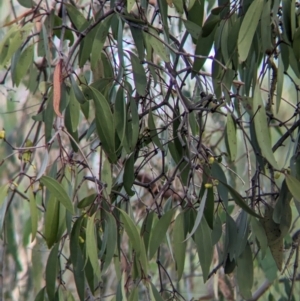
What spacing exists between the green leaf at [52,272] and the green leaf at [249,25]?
0.49 metres

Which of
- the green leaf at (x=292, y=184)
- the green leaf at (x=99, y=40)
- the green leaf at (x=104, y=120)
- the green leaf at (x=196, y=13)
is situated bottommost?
the green leaf at (x=292, y=184)

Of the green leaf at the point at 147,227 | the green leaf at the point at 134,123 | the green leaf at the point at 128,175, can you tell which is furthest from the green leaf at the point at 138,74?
the green leaf at the point at 147,227

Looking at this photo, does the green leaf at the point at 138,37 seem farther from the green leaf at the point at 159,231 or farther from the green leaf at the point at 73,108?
the green leaf at the point at 159,231

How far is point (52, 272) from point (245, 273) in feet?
1.24

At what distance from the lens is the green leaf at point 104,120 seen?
4.04 ft

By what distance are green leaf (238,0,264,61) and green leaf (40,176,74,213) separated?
0.40 meters

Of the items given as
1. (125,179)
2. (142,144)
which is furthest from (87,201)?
(142,144)

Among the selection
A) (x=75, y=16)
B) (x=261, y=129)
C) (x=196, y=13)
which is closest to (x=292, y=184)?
(x=261, y=129)

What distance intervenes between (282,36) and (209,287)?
78.7 inches

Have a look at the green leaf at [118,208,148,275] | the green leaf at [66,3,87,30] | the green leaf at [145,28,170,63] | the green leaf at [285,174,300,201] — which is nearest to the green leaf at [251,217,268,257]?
the green leaf at [285,174,300,201]

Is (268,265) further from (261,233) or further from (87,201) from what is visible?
(87,201)

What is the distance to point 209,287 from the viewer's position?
10.3 ft

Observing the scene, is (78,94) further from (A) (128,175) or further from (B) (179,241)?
(B) (179,241)

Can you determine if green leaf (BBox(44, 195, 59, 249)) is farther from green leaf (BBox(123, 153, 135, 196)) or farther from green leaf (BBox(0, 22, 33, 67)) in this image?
green leaf (BBox(0, 22, 33, 67))
